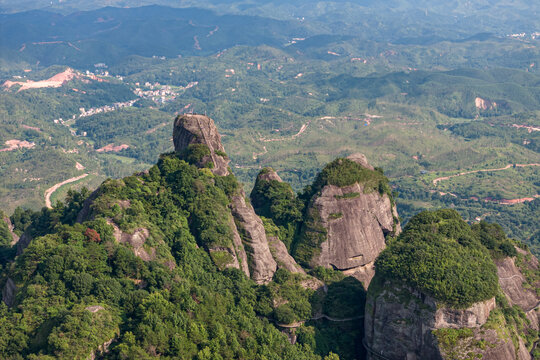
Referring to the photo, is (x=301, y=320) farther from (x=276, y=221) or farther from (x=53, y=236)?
(x=53, y=236)

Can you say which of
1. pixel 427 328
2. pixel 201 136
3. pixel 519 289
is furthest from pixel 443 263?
pixel 201 136

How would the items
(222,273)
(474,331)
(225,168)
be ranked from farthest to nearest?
(225,168), (222,273), (474,331)

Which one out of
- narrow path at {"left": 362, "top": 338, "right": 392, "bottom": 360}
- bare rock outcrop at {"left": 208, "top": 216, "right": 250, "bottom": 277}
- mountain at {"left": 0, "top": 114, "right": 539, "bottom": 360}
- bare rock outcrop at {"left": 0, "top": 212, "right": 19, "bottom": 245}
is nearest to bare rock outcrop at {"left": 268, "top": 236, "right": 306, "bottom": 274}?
mountain at {"left": 0, "top": 114, "right": 539, "bottom": 360}

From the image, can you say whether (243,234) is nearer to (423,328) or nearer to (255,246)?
(255,246)

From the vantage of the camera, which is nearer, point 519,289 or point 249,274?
point 519,289

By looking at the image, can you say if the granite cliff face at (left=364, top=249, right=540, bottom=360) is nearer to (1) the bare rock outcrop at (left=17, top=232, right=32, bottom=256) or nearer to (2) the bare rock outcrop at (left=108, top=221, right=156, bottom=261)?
(2) the bare rock outcrop at (left=108, top=221, right=156, bottom=261)

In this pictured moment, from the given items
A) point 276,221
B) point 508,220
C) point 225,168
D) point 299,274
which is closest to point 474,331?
point 299,274

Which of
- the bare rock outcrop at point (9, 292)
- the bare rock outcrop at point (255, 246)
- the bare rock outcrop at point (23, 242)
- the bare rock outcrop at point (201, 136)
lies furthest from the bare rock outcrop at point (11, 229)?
the bare rock outcrop at point (255, 246)
